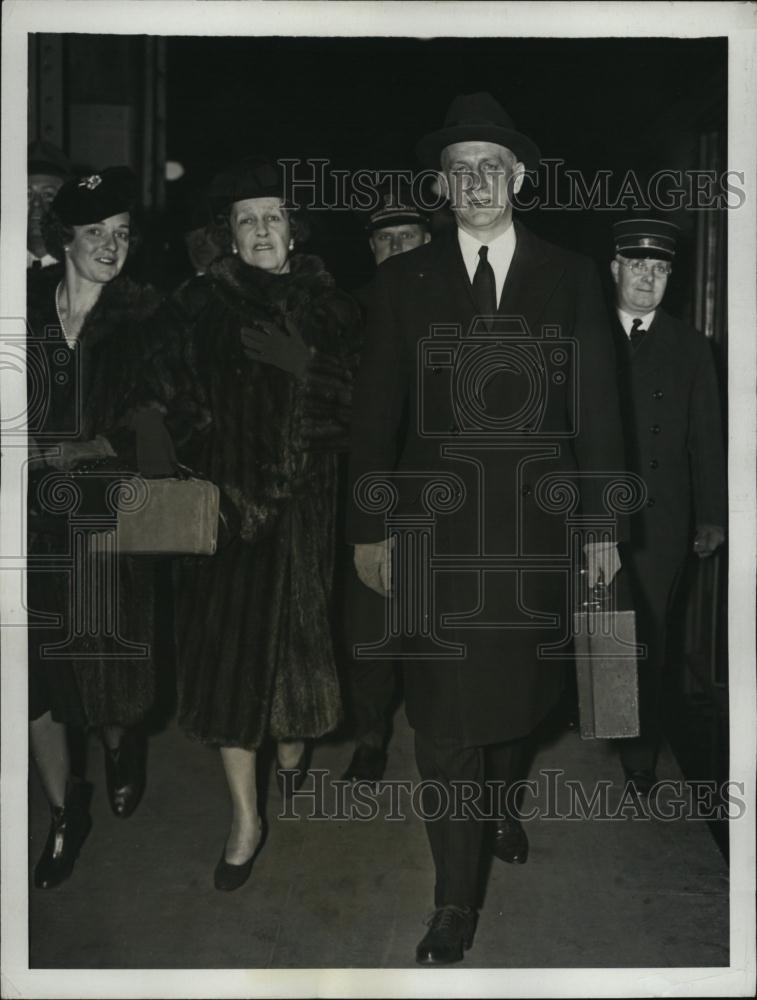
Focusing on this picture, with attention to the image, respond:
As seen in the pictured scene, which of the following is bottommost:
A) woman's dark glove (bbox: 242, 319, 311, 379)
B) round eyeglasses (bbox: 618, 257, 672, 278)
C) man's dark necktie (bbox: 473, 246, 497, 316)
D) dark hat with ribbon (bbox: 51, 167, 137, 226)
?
woman's dark glove (bbox: 242, 319, 311, 379)

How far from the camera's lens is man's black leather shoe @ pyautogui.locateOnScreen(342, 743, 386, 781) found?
4066 mm

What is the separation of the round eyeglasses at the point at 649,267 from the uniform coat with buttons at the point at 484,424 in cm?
30

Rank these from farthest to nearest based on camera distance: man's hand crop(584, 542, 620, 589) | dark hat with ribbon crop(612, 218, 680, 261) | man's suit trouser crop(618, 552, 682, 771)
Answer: man's suit trouser crop(618, 552, 682, 771)
dark hat with ribbon crop(612, 218, 680, 261)
man's hand crop(584, 542, 620, 589)

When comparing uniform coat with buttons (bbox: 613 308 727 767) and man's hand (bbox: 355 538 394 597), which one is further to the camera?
uniform coat with buttons (bbox: 613 308 727 767)

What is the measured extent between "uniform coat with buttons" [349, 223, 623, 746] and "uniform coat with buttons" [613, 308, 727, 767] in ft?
1.08

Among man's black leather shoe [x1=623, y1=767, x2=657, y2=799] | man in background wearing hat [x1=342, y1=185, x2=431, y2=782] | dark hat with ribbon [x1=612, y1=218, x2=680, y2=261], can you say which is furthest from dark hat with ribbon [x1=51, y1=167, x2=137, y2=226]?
man's black leather shoe [x1=623, y1=767, x2=657, y2=799]

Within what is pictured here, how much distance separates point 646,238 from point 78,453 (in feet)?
5.91

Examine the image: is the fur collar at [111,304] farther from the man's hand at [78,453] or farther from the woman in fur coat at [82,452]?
the man's hand at [78,453]

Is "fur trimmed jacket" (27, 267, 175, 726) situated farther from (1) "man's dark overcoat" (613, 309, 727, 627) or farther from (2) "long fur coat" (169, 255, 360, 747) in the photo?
(1) "man's dark overcoat" (613, 309, 727, 627)

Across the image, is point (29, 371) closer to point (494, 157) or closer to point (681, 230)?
point (494, 157)

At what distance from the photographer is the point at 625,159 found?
396 centimetres

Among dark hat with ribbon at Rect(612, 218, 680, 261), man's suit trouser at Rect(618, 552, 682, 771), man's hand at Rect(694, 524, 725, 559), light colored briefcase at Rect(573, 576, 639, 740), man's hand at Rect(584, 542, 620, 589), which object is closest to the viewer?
light colored briefcase at Rect(573, 576, 639, 740)

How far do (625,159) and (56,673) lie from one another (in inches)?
89.5

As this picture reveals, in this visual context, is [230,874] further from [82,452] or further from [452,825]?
[82,452]
